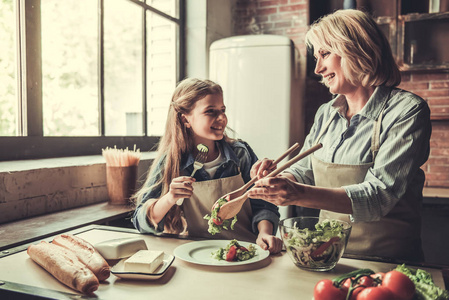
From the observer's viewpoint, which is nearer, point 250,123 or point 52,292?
point 52,292

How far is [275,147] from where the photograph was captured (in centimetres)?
306

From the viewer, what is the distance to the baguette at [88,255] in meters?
0.95

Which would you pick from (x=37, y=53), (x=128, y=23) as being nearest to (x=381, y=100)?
(x=37, y=53)

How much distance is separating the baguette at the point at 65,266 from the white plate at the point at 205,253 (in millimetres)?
255

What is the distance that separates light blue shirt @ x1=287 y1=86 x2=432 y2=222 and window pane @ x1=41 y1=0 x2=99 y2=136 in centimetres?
155

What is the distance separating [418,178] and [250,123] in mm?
1816

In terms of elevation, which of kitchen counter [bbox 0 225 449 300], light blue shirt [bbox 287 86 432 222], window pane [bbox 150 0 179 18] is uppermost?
window pane [bbox 150 0 179 18]

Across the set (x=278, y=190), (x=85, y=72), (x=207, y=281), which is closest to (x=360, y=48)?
(x=278, y=190)

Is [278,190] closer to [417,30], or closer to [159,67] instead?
[159,67]

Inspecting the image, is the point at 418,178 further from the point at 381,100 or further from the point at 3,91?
the point at 3,91

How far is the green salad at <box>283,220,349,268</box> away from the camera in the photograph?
3.20 ft

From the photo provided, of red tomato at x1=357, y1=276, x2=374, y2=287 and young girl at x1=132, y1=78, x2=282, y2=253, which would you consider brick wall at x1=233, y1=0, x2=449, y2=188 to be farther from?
red tomato at x1=357, y1=276, x2=374, y2=287

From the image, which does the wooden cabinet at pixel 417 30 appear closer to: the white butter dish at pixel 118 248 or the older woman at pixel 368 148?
the older woman at pixel 368 148

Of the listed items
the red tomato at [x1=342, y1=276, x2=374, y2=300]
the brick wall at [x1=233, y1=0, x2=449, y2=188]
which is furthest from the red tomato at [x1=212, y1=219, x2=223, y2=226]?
the brick wall at [x1=233, y1=0, x2=449, y2=188]
